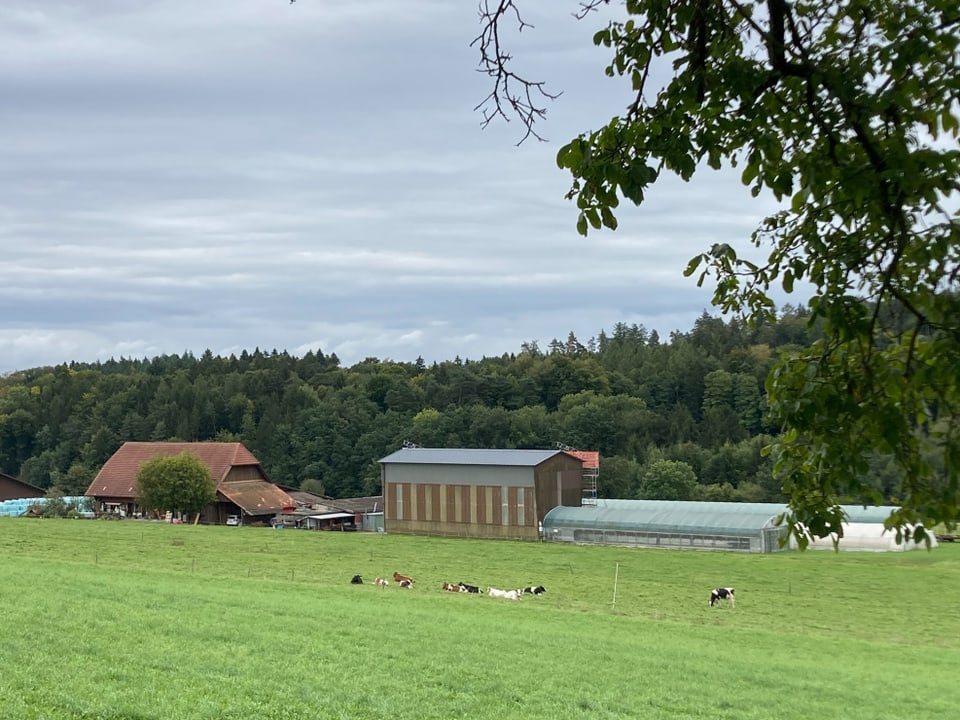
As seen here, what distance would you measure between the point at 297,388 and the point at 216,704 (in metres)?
116

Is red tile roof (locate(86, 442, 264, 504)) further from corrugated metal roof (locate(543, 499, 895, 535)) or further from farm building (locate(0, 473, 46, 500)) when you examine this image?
corrugated metal roof (locate(543, 499, 895, 535))

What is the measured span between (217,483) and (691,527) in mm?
40597

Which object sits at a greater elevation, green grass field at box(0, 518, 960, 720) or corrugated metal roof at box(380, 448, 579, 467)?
corrugated metal roof at box(380, 448, 579, 467)

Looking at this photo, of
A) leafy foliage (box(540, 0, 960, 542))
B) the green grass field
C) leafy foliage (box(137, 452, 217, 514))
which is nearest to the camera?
leafy foliage (box(540, 0, 960, 542))

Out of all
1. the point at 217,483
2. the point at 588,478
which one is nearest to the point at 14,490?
the point at 217,483

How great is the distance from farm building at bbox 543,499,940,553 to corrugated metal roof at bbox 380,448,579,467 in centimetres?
373

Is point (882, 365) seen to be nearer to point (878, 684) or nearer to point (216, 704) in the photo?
point (216, 704)

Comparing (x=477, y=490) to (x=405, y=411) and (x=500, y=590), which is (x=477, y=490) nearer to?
(x=500, y=590)

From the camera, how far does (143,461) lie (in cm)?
Result: 8006

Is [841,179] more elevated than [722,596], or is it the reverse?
[841,179]

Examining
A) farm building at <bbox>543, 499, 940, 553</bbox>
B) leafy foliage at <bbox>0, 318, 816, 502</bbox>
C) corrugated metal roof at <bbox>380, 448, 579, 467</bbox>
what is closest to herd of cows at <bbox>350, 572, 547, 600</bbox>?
farm building at <bbox>543, 499, 940, 553</bbox>

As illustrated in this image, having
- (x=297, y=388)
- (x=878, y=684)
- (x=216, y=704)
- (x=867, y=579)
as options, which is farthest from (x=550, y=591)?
(x=297, y=388)

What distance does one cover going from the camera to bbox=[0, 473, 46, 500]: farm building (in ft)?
251

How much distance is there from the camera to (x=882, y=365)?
443 centimetres
